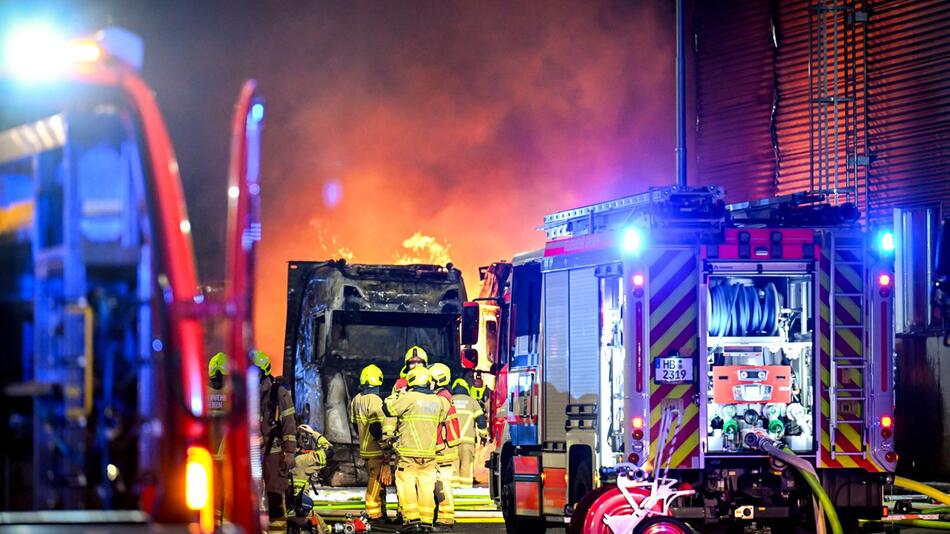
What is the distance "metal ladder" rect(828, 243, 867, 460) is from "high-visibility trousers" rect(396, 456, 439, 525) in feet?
14.8

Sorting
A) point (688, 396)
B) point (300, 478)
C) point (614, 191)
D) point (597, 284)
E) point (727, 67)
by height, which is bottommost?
point (300, 478)

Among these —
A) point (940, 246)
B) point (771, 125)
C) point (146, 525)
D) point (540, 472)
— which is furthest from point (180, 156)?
point (146, 525)

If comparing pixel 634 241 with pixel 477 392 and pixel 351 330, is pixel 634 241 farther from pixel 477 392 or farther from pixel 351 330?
pixel 351 330

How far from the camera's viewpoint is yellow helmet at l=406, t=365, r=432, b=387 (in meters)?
14.5

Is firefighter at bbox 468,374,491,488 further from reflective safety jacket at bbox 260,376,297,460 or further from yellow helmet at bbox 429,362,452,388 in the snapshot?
reflective safety jacket at bbox 260,376,297,460

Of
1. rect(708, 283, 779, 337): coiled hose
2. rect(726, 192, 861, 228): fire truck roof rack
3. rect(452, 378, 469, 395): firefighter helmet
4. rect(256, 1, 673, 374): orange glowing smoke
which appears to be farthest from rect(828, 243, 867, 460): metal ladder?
rect(256, 1, 673, 374): orange glowing smoke

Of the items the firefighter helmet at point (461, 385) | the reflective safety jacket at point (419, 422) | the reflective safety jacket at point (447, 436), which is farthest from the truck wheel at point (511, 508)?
the firefighter helmet at point (461, 385)

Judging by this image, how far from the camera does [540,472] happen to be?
12.4 metres

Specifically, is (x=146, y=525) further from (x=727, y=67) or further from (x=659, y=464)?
(x=727, y=67)

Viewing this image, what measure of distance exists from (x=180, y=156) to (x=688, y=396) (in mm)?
17369

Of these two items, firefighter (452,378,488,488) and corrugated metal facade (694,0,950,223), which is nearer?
firefighter (452,378,488,488)

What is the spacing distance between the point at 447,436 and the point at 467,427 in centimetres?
265

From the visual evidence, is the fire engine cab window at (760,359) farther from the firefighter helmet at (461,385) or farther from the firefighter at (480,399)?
the firefighter at (480,399)

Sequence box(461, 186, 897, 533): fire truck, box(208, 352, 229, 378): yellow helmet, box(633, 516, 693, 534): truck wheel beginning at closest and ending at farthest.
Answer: box(633, 516, 693, 534): truck wheel < box(461, 186, 897, 533): fire truck < box(208, 352, 229, 378): yellow helmet
